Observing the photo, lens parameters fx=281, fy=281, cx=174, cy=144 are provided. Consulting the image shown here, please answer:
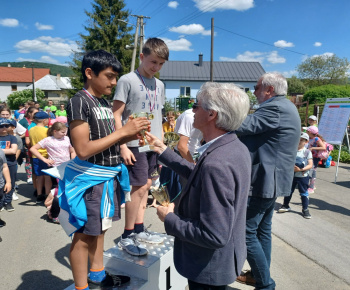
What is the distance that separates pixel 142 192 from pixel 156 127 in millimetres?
732

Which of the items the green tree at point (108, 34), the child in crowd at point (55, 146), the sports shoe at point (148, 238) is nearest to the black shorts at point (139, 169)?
the sports shoe at point (148, 238)

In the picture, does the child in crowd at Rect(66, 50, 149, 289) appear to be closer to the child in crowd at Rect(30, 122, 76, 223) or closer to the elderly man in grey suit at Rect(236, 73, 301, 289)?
the elderly man in grey suit at Rect(236, 73, 301, 289)

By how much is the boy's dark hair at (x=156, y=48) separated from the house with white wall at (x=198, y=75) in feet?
139

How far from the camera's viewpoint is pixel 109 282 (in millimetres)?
2242

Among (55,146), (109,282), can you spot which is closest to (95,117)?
(109,282)

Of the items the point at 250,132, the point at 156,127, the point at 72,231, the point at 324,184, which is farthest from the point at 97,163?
the point at 324,184

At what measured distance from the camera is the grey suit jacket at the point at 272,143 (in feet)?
8.29

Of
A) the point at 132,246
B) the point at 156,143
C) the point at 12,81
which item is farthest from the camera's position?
the point at 12,81

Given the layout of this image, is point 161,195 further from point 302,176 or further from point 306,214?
point 302,176

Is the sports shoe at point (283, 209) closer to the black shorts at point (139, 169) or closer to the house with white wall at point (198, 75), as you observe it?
the black shorts at point (139, 169)

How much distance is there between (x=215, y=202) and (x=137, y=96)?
5.57 feet

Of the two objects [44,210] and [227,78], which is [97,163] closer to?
[44,210]

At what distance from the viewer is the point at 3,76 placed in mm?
68500

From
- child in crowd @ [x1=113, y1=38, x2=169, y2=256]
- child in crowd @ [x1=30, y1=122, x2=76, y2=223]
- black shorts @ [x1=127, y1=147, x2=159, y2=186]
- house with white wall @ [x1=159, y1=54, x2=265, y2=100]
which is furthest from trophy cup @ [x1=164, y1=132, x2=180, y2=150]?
house with white wall @ [x1=159, y1=54, x2=265, y2=100]
